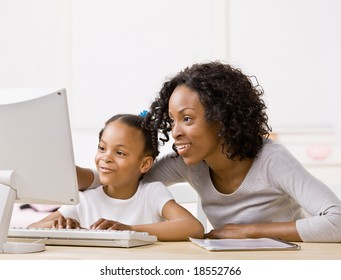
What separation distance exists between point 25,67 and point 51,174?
2927 mm

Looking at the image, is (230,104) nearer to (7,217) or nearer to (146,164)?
(146,164)

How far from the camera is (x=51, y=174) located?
1325 mm

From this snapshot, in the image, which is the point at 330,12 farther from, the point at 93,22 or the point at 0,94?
the point at 0,94

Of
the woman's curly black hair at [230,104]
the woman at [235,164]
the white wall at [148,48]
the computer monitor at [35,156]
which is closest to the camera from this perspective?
the computer monitor at [35,156]


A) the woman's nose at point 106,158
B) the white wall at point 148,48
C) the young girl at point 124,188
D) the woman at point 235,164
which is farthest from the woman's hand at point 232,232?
the white wall at point 148,48

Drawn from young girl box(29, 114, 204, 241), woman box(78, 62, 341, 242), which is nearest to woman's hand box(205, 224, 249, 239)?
woman box(78, 62, 341, 242)

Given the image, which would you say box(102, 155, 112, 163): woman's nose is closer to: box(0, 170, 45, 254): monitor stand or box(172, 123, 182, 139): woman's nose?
box(172, 123, 182, 139): woman's nose

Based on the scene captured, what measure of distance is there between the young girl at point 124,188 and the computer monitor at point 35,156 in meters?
0.32

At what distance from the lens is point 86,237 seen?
1.36 meters

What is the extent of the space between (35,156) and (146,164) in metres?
0.53

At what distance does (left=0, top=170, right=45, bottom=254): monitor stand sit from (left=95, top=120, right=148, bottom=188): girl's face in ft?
1.36

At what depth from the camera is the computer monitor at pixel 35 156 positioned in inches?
50.3

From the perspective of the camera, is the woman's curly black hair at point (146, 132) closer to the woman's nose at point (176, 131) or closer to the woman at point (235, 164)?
the woman at point (235, 164)

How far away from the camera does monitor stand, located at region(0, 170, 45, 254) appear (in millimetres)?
1279
